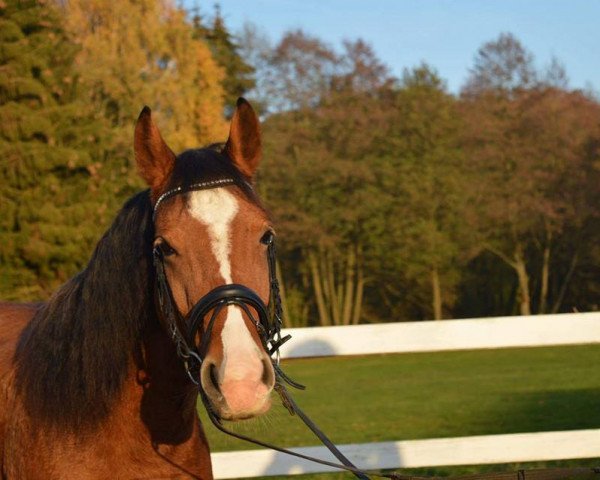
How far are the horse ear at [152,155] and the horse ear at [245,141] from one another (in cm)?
23

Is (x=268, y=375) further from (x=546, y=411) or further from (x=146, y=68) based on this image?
(x=146, y=68)

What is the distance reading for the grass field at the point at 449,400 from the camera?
35.7 ft

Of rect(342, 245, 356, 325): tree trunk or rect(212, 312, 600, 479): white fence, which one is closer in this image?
rect(212, 312, 600, 479): white fence

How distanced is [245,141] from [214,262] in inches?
23.4

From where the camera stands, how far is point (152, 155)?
10.2 feet

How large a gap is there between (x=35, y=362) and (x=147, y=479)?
0.65 meters

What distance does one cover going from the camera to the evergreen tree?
28297 mm

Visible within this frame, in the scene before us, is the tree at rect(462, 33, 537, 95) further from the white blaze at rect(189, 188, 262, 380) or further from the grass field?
the white blaze at rect(189, 188, 262, 380)

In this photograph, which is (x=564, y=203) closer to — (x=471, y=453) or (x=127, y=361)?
(x=471, y=453)

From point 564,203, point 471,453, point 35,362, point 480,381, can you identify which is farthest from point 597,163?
point 35,362

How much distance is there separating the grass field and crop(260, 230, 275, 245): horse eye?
0.61 m

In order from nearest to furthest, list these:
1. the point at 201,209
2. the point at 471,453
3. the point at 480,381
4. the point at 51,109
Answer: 1. the point at 201,209
2. the point at 471,453
3. the point at 480,381
4. the point at 51,109

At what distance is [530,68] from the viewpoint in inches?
1535

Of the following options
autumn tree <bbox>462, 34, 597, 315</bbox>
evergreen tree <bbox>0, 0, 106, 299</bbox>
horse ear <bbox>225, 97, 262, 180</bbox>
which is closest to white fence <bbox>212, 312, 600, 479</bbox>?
horse ear <bbox>225, 97, 262, 180</bbox>
